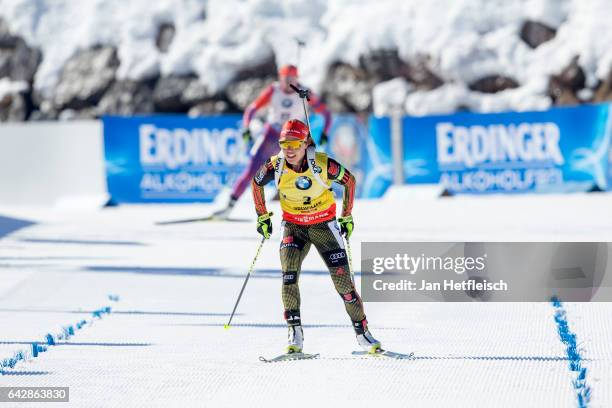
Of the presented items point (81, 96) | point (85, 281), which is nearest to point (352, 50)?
point (81, 96)

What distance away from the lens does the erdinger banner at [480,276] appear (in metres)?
8.20

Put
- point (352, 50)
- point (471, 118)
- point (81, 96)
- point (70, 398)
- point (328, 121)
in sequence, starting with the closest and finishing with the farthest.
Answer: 1. point (70, 398)
2. point (328, 121)
3. point (471, 118)
4. point (352, 50)
5. point (81, 96)

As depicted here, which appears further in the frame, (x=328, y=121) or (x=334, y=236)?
(x=328, y=121)

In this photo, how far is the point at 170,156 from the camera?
66.2ft

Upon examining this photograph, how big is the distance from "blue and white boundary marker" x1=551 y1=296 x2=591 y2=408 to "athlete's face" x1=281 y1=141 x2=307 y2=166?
5.89ft

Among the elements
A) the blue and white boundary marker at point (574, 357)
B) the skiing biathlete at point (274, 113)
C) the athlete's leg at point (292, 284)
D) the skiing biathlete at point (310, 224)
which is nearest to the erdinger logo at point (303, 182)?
the skiing biathlete at point (310, 224)

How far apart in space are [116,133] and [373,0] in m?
8.82

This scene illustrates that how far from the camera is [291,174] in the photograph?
6273 mm

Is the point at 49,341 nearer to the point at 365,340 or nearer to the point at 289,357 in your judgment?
the point at 289,357

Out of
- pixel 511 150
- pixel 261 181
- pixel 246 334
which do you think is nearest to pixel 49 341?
pixel 246 334

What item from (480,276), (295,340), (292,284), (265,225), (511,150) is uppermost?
(265,225)

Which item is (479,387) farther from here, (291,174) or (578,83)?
(578,83)

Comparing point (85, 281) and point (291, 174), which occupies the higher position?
point (291, 174)

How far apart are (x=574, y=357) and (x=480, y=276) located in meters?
2.48
